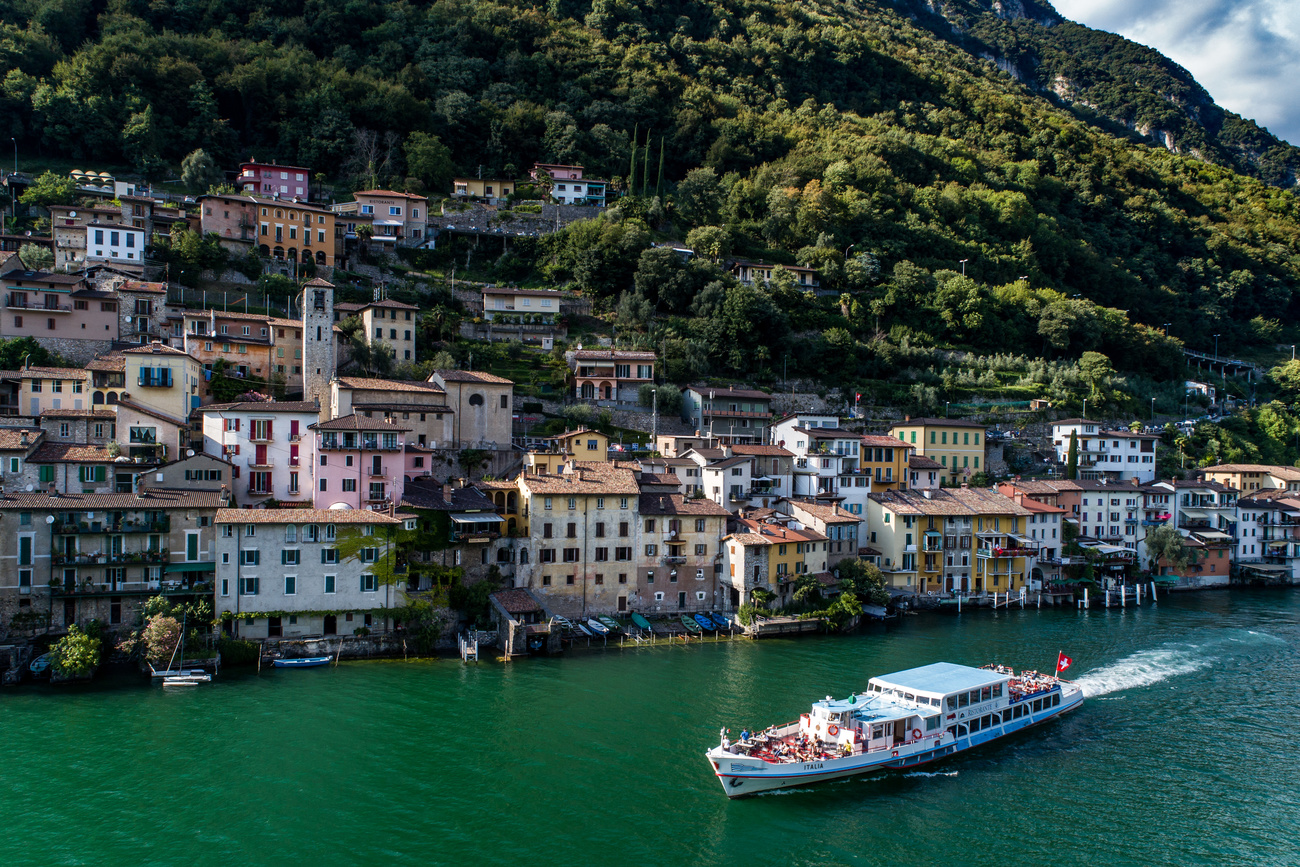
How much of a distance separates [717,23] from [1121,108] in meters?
104

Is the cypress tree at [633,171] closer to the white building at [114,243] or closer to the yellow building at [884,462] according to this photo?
the white building at [114,243]

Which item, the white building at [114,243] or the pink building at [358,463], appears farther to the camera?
the white building at [114,243]

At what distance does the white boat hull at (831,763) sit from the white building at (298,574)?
18926 millimetres

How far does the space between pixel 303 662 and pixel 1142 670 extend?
38.0 metres

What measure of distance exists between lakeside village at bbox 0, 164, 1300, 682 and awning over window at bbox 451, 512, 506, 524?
11.1 inches

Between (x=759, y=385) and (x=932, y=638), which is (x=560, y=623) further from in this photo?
(x=759, y=385)

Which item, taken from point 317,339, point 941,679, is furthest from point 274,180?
point 941,679

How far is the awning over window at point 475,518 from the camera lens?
44.0 meters

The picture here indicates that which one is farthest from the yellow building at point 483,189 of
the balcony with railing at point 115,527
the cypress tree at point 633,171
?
the balcony with railing at point 115,527

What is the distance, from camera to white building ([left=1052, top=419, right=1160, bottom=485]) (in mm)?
73312

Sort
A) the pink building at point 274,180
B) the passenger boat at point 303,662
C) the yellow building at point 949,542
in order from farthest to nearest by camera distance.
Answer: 1. the pink building at point 274,180
2. the yellow building at point 949,542
3. the passenger boat at point 303,662

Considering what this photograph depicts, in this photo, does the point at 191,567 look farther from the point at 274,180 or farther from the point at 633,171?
the point at 633,171

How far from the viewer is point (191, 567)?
40.3 meters

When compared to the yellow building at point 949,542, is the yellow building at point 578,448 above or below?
above
